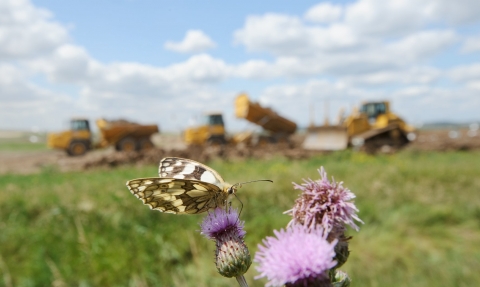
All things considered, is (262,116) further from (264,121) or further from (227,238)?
(227,238)

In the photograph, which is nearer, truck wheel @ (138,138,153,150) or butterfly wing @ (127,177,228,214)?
butterfly wing @ (127,177,228,214)

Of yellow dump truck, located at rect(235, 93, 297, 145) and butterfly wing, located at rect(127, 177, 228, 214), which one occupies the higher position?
butterfly wing, located at rect(127, 177, 228, 214)

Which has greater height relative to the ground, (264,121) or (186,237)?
(264,121)

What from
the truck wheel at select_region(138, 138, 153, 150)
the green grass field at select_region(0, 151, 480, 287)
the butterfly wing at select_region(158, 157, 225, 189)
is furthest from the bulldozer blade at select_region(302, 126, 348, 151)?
the butterfly wing at select_region(158, 157, 225, 189)

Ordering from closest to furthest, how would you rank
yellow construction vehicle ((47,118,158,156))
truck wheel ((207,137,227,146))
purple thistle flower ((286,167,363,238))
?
1. purple thistle flower ((286,167,363,238))
2. truck wheel ((207,137,227,146))
3. yellow construction vehicle ((47,118,158,156))

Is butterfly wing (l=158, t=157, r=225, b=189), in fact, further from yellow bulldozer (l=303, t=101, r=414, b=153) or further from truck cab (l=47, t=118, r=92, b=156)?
truck cab (l=47, t=118, r=92, b=156)

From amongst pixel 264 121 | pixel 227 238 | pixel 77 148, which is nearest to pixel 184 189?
pixel 227 238
